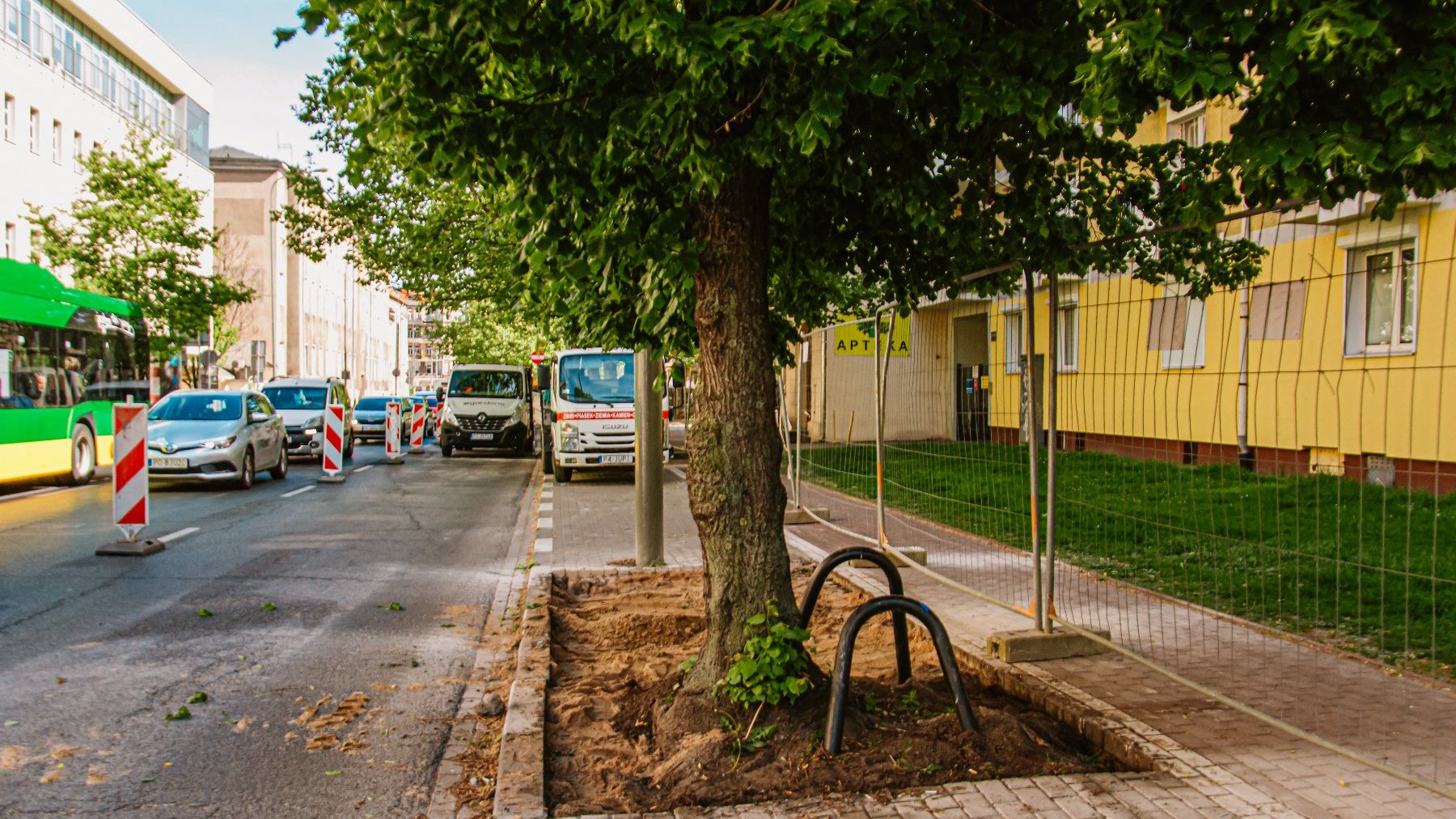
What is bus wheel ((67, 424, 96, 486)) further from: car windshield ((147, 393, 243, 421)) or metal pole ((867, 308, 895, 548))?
metal pole ((867, 308, 895, 548))

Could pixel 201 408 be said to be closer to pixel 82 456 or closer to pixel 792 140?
pixel 82 456

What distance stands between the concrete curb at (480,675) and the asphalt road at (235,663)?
Result: 2.9 inches

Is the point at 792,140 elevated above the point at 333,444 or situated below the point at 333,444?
above

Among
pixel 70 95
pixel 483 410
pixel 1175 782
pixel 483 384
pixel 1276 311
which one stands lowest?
pixel 1175 782

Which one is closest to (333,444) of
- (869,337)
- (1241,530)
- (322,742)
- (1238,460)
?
(869,337)

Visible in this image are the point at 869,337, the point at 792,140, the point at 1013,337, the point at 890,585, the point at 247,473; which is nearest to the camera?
the point at 792,140

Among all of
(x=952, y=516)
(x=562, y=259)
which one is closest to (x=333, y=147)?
Answer: (x=952, y=516)

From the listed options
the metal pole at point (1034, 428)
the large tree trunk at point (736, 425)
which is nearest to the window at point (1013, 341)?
the metal pole at point (1034, 428)

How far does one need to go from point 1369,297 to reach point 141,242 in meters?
35.7

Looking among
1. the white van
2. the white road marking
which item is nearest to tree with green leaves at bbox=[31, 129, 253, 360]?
the white van

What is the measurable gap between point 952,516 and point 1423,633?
326 cm

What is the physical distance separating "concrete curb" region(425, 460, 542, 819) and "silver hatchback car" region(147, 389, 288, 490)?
777cm

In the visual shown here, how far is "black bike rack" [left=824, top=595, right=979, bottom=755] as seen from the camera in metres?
4.54

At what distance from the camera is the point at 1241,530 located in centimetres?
647
